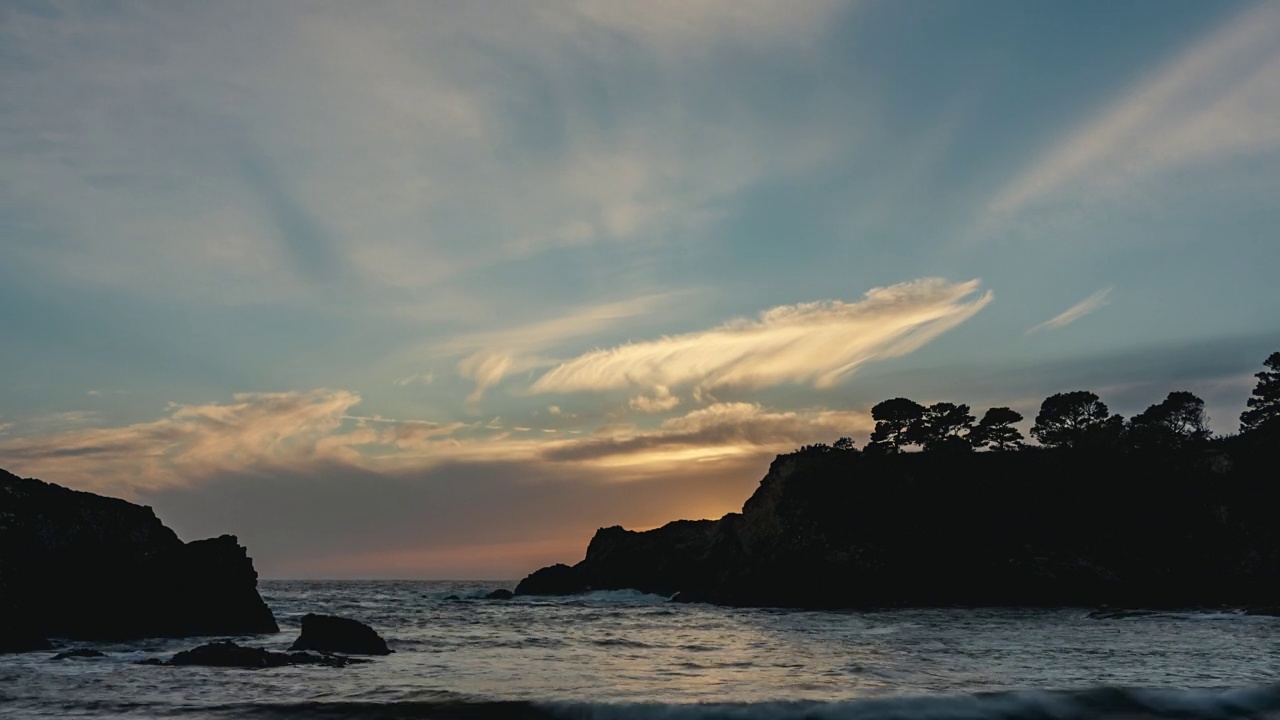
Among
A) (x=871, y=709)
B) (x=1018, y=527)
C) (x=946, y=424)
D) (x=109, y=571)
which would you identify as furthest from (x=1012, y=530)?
(x=109, y=571)

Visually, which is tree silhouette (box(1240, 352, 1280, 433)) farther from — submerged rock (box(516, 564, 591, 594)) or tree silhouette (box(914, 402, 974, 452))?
submerged rock (box(516, 564, 591, 594))

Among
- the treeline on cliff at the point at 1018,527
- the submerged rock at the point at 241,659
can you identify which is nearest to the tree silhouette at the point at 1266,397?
the treeline on cliff at the point at 1018,527

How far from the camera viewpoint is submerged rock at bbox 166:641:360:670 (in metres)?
24.2

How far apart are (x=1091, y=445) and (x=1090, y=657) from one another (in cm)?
5409

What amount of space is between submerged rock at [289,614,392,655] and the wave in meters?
11.2

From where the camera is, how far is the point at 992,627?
127 feet

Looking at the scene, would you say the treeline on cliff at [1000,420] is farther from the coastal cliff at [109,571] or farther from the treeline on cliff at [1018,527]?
the coastal cliff at [109,571]

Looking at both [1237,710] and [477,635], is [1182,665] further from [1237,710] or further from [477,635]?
[477,635]

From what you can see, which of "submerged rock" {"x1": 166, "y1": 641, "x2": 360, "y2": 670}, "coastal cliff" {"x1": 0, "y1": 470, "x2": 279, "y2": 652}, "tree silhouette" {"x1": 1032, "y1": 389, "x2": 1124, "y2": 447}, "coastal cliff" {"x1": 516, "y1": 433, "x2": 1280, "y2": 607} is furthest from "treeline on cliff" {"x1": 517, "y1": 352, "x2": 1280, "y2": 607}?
"submerged rock" {"x1": 166, "y1": 641, "x2": 360, "y2": 670}

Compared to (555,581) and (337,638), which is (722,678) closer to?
(337,638)

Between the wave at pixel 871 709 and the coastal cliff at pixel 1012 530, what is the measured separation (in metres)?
45.0

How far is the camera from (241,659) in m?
24.3

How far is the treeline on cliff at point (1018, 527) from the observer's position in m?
61.8

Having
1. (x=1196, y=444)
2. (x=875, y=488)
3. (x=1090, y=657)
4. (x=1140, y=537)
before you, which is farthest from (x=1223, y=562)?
(x=1090, y=657)
